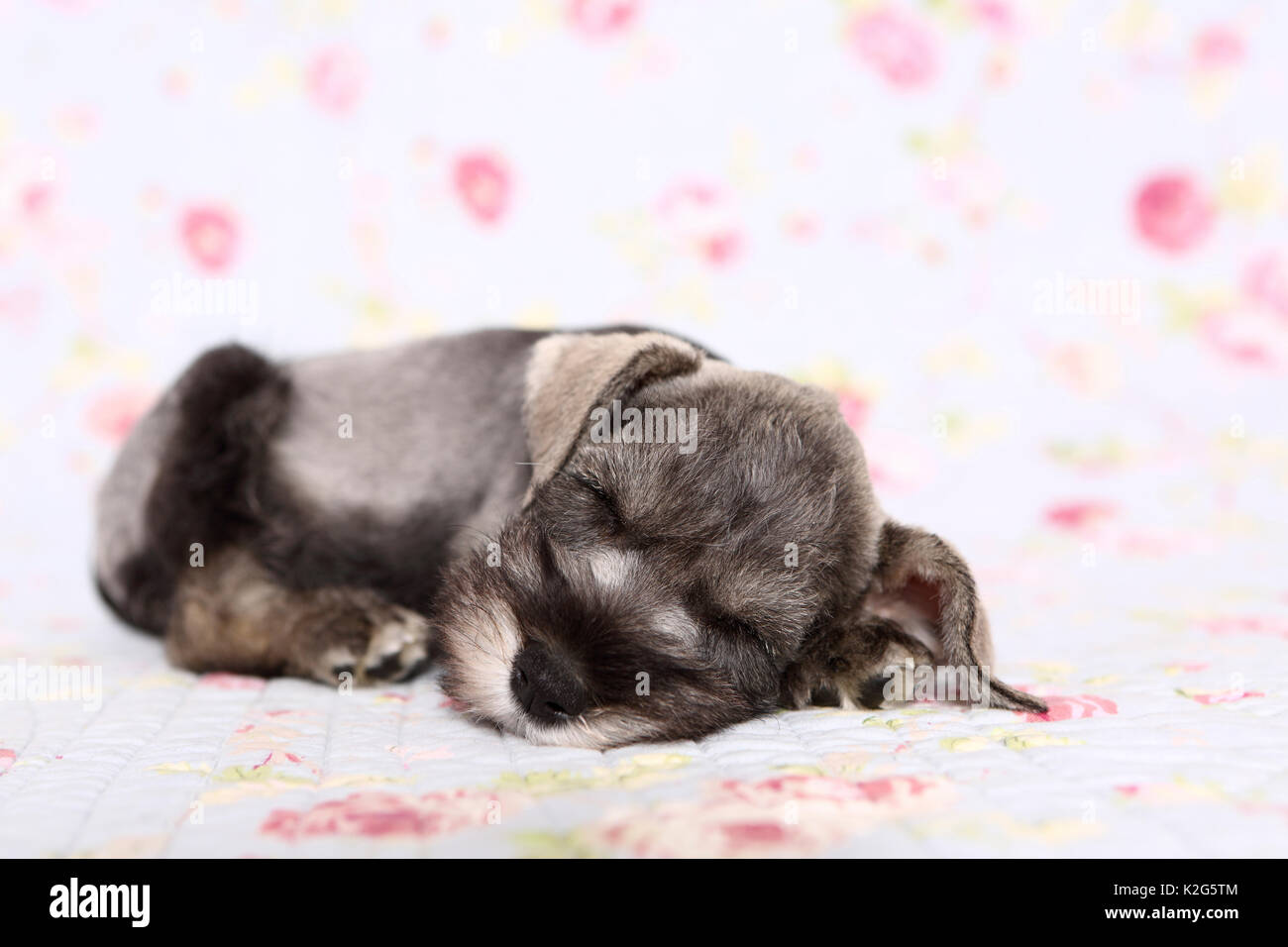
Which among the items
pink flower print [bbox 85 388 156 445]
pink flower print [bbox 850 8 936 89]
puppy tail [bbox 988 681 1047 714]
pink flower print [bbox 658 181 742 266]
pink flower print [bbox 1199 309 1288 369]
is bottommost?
puppy tail [bbox 988 681 1047 714]

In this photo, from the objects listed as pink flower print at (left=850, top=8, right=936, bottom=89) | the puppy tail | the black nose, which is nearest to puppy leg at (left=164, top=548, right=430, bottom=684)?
the black nose

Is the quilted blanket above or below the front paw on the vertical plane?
above

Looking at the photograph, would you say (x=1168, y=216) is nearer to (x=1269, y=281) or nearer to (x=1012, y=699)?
(x=1269, y=281)

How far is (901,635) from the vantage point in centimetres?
288

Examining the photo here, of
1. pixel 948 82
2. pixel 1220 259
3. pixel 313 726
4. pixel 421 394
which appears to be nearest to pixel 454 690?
pixel 313 726

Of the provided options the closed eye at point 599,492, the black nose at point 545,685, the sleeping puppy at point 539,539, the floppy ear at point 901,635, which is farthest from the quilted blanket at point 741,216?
the black nose at point 545,685

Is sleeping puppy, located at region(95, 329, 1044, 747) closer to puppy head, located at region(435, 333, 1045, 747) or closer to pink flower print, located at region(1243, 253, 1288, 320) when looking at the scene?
puppy head, located at region(435, 333, 1045, 747)

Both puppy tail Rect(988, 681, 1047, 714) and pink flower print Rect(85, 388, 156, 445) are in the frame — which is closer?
puppy tail Rect(988, 681, 1047, 714)

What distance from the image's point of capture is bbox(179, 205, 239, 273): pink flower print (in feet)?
19.2

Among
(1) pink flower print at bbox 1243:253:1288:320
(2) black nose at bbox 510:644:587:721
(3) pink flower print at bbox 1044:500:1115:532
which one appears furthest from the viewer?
(1) pink flower print at bbox 1243:253:1288:320

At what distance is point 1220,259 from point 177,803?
5.97 metres

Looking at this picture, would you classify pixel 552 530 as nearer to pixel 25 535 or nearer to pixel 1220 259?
pixel 25 535

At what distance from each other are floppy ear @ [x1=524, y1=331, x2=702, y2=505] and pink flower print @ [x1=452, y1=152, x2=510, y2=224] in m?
2.88

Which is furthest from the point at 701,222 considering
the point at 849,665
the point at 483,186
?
the point at 849,665
